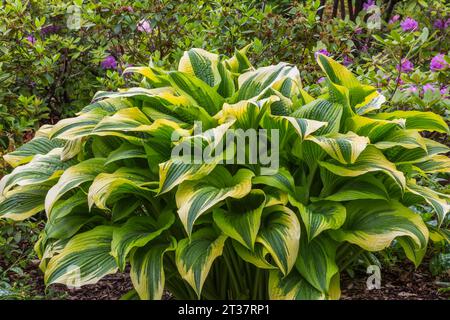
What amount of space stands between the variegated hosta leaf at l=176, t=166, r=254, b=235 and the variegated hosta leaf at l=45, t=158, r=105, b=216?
39 cm

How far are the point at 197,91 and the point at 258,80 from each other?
24 centimetres

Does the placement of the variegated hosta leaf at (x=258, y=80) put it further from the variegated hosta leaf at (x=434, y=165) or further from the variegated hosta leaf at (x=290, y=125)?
the variegated hosta leaf at (x=434, y=165)

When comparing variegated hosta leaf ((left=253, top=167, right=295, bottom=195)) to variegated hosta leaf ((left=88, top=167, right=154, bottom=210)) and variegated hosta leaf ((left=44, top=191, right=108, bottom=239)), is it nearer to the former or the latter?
variegated hosta leaf ((left=88, top=167, right=154, bottom=210))

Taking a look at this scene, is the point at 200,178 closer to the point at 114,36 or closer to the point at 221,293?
the point at 221,293

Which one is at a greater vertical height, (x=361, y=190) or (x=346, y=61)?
(x=346, y=61)

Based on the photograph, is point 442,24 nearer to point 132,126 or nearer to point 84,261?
point 132,126

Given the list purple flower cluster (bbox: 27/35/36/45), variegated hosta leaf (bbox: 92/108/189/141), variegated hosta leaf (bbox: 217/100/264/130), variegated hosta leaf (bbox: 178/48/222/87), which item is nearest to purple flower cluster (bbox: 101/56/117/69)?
purple flower cluster (bbox: 27/35/36/45)

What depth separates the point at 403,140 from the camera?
2.35 m

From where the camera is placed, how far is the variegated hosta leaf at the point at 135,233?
214 cm

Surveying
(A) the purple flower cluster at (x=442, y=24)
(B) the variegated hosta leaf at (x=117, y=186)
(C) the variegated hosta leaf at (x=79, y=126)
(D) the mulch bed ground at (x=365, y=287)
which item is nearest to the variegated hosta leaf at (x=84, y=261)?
(B) the variegated hosta leaf at (x=117, y=186)

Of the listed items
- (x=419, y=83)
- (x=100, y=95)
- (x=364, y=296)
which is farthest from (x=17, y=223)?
(x=419, y=83)

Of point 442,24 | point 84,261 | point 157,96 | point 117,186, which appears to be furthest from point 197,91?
point 442,24

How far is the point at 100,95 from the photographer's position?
2.61m

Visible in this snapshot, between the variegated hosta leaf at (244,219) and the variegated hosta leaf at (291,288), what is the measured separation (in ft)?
0.64
